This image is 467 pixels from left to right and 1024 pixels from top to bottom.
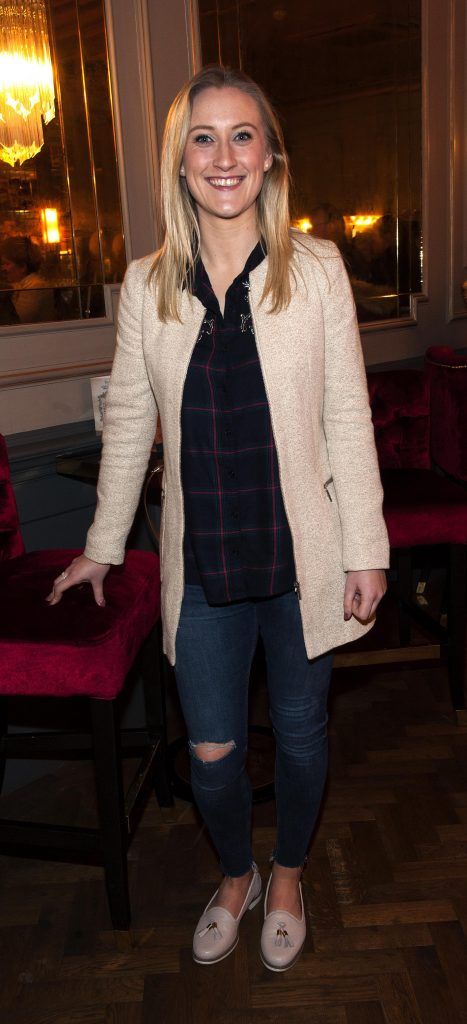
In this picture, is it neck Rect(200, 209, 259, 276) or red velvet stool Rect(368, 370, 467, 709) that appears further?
red velvet stool Rect(368, 370, 467, 709)

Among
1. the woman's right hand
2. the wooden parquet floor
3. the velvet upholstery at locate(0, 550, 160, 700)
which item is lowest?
the wooden parquet floor

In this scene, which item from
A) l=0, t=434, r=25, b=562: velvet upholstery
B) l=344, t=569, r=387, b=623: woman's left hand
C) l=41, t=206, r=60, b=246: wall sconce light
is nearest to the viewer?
l=344, t=569, r=387, b=623: woman's left hand

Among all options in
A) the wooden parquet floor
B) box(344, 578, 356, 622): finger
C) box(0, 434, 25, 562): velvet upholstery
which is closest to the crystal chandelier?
box(0, 434, 25, 562): velvet upholstery

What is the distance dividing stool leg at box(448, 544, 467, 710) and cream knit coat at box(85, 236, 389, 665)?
1.11 meters

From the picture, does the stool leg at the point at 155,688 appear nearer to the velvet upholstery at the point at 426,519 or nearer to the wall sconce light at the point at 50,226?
the velvet upholstery at the point at 426,519

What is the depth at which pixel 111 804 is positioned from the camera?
73.1 inches

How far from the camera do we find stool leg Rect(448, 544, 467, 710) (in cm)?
267

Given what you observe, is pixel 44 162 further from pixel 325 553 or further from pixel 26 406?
pixel 325 553

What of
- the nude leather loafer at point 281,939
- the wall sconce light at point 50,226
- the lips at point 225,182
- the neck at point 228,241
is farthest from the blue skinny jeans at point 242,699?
the wall sconce light at point 50,226

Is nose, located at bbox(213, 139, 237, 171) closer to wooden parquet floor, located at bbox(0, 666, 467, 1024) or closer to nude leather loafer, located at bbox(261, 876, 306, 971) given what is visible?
nude leather loafer, located at bbox(261, 876, 306, 971)

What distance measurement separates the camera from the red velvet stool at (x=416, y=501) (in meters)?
2.59

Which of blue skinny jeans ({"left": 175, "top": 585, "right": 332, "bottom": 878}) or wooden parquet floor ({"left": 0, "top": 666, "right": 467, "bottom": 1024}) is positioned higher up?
blue skinny jeans ({"left": 175, "top": 585, "right": 332, "bottom": 878})

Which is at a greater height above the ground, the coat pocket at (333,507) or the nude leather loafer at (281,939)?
the coat pocket at (333,507)

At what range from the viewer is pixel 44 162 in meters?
2.46
